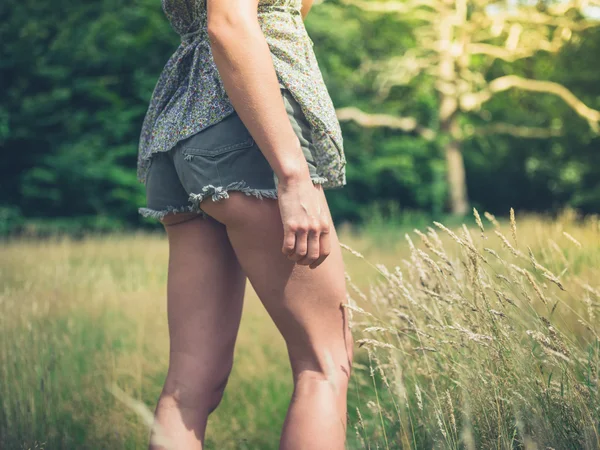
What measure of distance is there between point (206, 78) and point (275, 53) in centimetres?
17

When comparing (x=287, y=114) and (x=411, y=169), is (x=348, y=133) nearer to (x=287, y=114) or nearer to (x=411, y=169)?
(x=411, y=169)

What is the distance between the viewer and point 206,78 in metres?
1.41

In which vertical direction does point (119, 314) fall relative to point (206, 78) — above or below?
below

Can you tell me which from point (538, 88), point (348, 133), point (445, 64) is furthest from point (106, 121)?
point (538, 88)

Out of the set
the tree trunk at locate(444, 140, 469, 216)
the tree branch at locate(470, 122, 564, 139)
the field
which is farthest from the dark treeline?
the field

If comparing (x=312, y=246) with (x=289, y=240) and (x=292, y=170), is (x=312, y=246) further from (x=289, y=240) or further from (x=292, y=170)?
(x=292, y=170)

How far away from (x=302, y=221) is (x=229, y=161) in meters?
0.21

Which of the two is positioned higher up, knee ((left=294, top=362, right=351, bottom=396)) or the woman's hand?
the woman's hand

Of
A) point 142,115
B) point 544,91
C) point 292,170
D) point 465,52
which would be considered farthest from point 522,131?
point 292,170

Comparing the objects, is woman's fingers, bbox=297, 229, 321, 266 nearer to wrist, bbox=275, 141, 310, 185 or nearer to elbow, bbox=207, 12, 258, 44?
wrist, bbox=275, 141, 310, 185

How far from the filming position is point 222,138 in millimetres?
1320

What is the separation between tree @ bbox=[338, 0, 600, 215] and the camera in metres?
13.4

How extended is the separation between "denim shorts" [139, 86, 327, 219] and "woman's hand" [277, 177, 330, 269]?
0.20ft

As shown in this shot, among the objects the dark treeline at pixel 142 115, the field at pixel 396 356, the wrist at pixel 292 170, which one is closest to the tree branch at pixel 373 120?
the dark treeline at pixel 142 115
